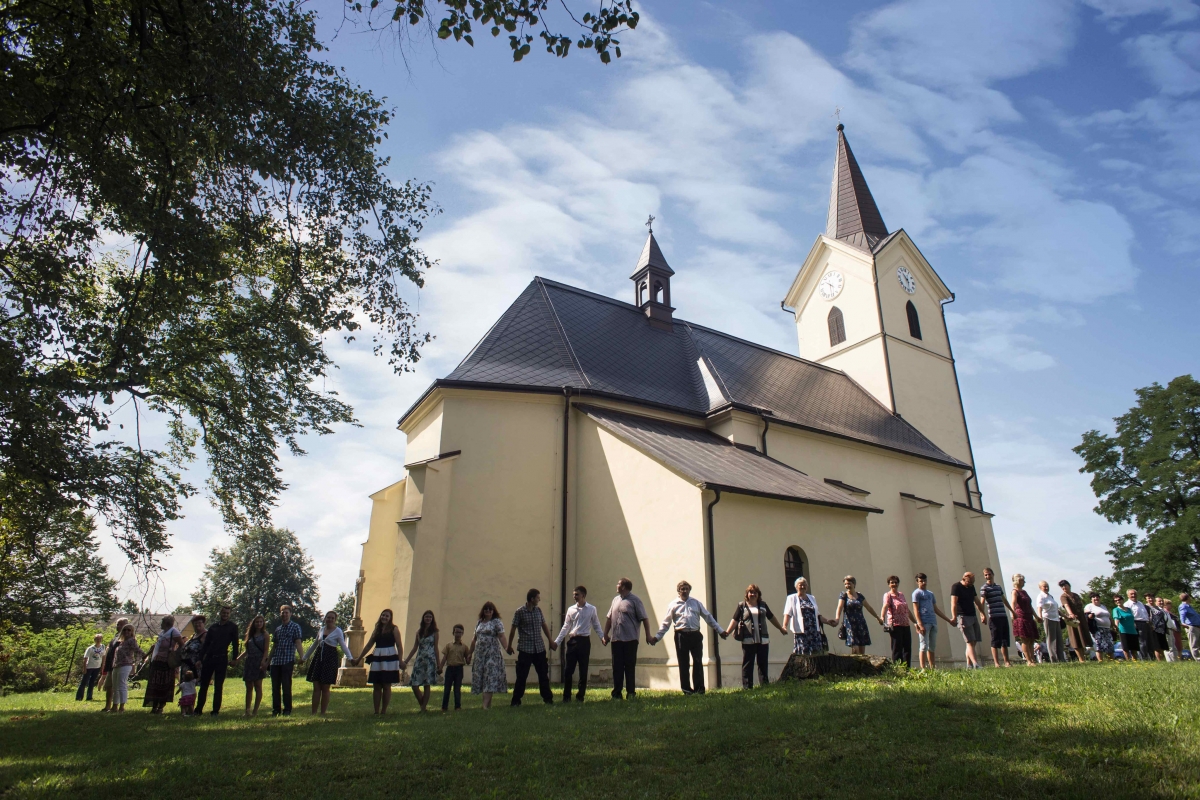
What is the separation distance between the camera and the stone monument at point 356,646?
51.6ft

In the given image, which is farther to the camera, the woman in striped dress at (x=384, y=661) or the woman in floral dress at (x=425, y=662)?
the woman in floral dress at (x=425, y=662)

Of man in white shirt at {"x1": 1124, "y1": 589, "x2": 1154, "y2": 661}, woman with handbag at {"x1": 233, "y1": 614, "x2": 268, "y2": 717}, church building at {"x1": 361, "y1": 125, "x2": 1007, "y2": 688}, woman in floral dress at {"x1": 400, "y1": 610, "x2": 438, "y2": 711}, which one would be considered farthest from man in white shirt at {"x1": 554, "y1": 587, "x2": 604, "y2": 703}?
man in white shirt at {"x1": 1124, "y1": 589, "x2": 1154, "y2": 661}

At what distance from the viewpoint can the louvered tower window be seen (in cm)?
2980

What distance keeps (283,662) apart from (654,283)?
17.3 m

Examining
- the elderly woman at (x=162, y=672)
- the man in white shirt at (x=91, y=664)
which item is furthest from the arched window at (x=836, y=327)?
the man in white shirt at (x=91, y=664)

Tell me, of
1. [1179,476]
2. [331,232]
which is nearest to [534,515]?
[331,232]

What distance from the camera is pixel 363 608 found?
1767 cm

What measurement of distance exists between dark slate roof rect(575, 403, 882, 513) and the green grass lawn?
6565mm

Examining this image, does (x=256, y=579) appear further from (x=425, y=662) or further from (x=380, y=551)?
(x=425, y=662)

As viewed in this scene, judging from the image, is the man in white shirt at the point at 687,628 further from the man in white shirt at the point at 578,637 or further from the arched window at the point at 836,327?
the arched window at the point at 836,327

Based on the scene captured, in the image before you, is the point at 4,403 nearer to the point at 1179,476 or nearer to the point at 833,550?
the point at 833,550

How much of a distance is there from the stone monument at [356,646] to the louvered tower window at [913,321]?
21490 millimetres

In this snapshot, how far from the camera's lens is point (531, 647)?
32.3 ft

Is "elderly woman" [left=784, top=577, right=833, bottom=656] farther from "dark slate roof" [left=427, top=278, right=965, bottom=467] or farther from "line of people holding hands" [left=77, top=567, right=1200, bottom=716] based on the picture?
"dark slate roof" [left=427, top=278, right=965, bottom=467]
